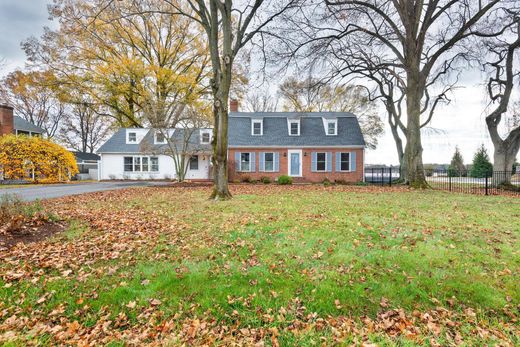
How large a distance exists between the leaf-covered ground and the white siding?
1890cm

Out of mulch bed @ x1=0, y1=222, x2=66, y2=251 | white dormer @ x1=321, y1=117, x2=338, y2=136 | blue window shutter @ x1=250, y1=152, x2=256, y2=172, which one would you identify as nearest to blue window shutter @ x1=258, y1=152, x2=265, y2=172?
blue window shutter @ x1=250, y1=152, x2=256, y2=172

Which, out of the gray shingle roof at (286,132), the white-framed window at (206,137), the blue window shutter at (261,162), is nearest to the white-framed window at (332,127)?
the gray shingle roof at (286,132)

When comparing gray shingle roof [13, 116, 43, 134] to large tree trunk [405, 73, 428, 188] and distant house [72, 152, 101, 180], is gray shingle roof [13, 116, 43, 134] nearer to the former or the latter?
distant house [72, 152, 101, 180]

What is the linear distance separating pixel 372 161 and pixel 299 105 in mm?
12595

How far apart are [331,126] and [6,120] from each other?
92.3ft

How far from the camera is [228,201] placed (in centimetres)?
946

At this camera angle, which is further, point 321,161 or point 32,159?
point 321,161

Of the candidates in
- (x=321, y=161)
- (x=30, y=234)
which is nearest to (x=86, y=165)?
(x=321, y=161)

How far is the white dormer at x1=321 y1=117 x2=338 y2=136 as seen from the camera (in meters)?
21.8

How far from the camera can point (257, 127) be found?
22.1 meters

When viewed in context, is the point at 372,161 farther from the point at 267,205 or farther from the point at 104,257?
the point at 104,257

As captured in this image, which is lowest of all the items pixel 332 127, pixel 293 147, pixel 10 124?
pixel 293 147

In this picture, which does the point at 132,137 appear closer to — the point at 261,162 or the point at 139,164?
the point at 139,164

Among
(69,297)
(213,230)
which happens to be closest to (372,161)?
(213,230)
